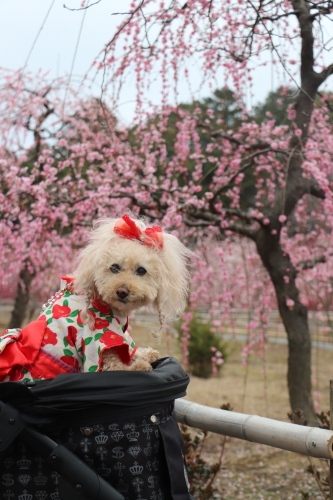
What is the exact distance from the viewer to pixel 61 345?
1.59 meters

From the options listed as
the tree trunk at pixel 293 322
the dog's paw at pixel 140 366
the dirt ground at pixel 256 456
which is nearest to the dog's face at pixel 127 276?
the dog's paw at pixel 140 366

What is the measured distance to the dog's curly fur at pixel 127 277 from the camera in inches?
62.4

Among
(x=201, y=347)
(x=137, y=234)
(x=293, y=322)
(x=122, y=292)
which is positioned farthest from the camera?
(x=201, y=347)

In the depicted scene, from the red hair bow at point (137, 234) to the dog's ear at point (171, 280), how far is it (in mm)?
31

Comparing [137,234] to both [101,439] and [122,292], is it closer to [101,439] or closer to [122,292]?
[122,292]

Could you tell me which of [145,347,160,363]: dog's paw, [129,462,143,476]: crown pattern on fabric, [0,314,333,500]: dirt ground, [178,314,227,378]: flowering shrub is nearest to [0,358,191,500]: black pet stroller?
[129,462,143,476]: crown pattern on fabric

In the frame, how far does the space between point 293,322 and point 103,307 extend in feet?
10.4

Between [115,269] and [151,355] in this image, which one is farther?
[151,355]

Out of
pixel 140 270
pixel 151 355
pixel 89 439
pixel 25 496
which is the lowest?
pixel 25 496

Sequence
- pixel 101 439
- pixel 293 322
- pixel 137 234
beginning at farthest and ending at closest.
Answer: pixel 293 322
pixel 137 234
pixel 101 439

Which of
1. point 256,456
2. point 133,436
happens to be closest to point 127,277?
point 133,436

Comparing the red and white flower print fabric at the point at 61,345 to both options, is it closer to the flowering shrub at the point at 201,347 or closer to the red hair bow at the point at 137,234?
the red hair bow at the point at 137,234

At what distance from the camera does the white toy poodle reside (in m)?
1.57

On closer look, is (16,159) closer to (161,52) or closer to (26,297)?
(26,297)
